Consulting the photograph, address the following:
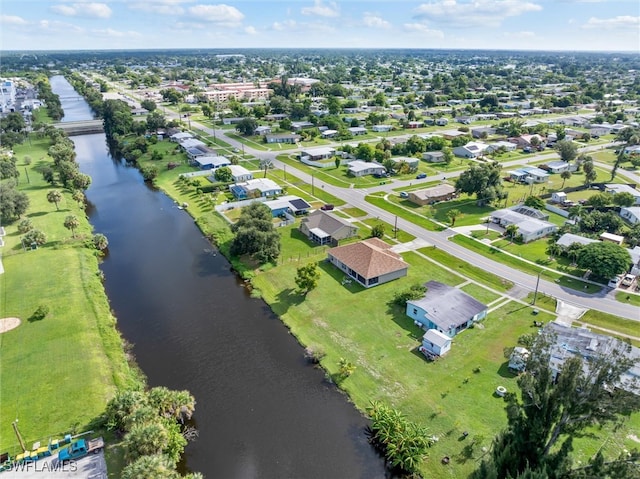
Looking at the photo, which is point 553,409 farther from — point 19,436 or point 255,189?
point 255,189

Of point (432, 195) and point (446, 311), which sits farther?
point (432, 195)

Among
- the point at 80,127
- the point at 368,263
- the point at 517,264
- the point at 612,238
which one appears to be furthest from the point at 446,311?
the point at 80,127

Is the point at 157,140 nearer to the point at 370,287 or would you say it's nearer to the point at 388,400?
the point at 370,287

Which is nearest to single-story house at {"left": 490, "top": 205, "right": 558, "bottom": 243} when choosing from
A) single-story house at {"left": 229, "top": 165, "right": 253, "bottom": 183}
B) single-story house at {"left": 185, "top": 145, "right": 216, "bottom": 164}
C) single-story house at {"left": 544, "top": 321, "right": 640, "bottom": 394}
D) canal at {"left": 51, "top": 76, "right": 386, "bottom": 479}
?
single-story house at {"left": 544, "top": 321, "right": 640, "bottom": 394}

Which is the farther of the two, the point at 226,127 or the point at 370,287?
the point at 226,127

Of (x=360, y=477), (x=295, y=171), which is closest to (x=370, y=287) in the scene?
(x=360, y=477)
